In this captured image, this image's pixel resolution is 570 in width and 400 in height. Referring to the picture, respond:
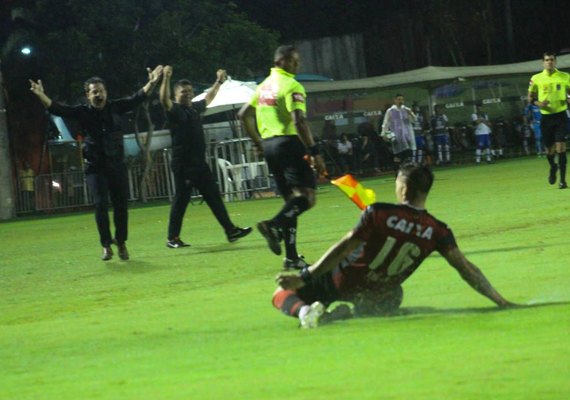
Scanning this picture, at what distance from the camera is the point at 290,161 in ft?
42.2

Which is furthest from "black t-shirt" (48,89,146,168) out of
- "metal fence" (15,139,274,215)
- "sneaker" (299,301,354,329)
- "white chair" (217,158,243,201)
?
"metal fence" (15,139,274,215)

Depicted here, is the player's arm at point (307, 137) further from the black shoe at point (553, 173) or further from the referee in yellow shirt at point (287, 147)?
the black shoe at point (553, 173)

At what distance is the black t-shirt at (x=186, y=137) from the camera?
16594 millimetres

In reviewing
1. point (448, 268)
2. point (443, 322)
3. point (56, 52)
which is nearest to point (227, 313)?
point (443, 322)

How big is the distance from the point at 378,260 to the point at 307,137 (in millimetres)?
4349

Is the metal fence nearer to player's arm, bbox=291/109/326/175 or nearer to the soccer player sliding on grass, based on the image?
player's arm, bbox=291/109/326/175

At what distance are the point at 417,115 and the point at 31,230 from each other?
16.1 m

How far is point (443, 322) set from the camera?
821cm

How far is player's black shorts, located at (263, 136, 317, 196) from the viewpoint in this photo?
42.2 ft

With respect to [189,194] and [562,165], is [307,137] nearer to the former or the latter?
[189,194]

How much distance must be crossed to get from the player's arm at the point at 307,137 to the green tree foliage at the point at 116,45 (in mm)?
26268

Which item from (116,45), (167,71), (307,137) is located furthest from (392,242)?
(116,45)

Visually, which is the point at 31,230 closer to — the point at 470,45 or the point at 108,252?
the point at 108,252

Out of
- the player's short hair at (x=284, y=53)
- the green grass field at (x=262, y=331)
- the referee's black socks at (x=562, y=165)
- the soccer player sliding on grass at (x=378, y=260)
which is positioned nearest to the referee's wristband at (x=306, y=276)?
the soccer player sliding on grass at (x=378, y=260)
